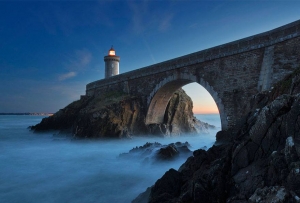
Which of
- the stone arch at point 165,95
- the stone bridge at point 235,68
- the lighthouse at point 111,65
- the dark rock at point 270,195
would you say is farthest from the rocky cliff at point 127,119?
the dark rock at point 270,195

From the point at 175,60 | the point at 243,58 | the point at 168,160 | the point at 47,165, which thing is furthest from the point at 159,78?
the point at 47,165

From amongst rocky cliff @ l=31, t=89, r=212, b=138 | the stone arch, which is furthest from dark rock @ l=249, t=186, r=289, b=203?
rocky cliff @ l=31, t=89, r=212, b=138

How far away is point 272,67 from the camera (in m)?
9.80

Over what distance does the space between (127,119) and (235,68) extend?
1039 cm

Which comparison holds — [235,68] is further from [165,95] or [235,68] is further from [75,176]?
[75,176]

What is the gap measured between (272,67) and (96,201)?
9.60 m

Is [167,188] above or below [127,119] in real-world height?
below

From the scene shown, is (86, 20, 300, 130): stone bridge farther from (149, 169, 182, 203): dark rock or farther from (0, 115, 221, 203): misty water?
(149, 169, 182, 203): dark rock

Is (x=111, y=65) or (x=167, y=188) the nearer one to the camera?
(x=167, y=188)

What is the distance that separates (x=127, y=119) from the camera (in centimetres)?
1847

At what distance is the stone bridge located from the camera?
9.55m

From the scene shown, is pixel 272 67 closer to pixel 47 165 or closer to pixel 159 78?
pixel 159 78

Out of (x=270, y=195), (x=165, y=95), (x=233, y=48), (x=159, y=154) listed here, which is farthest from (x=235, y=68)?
(x=270, y=195)

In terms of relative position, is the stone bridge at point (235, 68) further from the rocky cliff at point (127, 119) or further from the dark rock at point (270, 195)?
the dark rock at point (270, 195)
